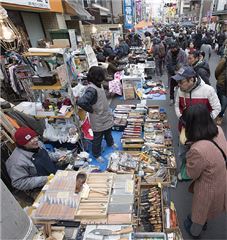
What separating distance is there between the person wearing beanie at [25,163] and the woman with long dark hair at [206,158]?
180 centimetres

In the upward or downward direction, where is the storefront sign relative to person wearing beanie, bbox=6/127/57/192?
upward

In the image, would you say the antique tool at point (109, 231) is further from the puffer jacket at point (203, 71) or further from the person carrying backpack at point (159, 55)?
the person carrying backpack at point (159, 55)

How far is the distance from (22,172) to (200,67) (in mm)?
4123

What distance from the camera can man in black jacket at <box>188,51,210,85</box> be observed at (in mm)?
4203

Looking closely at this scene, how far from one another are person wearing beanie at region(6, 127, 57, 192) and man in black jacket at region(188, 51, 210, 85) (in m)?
3.50

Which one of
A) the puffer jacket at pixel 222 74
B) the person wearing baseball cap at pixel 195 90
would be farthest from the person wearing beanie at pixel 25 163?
the puffer jacket at pixel 222 74

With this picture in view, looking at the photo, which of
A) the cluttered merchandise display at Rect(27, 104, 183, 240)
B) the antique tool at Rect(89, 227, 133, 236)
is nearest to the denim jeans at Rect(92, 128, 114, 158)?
the cluttered merchandise display at Rect(27, 104, 183, 240)

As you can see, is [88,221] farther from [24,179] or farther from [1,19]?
[1,19]

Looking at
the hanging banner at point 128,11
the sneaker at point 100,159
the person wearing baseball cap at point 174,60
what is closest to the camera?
the sneaker at point 100,159

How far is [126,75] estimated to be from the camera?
7.95 metres

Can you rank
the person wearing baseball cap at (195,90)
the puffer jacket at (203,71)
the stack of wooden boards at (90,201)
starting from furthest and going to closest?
the puffer jacket at (203,71) < the person wearing baseball cap at (195,90) < the stack of wooden boards at (90,201)

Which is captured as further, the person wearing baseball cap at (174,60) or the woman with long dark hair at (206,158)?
the person wearing baseball cap at (174,60)

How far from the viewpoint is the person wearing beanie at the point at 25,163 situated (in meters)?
2.53

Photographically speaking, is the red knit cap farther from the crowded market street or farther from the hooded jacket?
the hooded jacket
